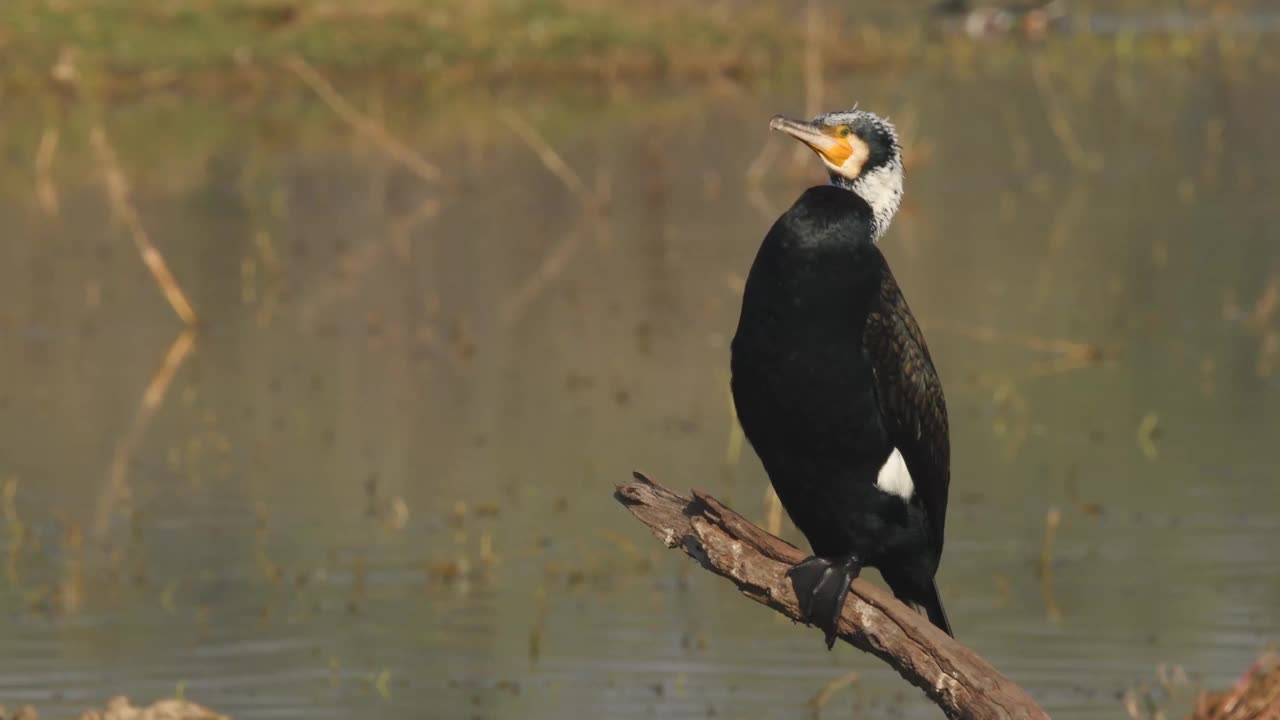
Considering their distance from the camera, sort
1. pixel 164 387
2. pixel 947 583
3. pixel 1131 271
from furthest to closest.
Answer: pixel 1131 271, pixel 164 387, pixel 947 583

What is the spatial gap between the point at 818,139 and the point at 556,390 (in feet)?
21.4

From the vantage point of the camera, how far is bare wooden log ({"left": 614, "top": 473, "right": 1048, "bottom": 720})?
4.85 metres

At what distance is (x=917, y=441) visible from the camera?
5430 mm

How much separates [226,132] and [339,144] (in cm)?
160

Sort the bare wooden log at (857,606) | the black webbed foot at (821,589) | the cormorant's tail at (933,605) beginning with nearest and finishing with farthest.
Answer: the bare wooden log at (857,606) → the black webbed foot at (821,589) → the cormorant's tail at (933,605)

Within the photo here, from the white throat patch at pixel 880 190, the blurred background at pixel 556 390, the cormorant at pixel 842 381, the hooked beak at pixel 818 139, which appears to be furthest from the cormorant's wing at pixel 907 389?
the blurred background at pixel 556 390

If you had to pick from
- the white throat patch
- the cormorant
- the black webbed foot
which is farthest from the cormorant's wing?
the black webbed foot

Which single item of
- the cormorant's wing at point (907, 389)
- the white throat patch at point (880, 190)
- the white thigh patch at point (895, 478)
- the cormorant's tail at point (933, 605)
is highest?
the white throat patch at point (880, 190)

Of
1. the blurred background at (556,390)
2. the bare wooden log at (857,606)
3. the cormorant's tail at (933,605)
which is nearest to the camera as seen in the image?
the bare wooden log at (857,606)

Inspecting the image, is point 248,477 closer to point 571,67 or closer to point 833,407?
point 833,407

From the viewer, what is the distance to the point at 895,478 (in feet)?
17.8

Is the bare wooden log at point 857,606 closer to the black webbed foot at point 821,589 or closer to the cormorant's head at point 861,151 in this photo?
the black webbed foot at point 821,589

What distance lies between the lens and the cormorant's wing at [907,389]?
17.5ft

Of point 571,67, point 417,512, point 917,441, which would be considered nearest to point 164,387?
point 417,512
